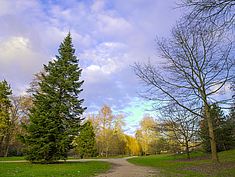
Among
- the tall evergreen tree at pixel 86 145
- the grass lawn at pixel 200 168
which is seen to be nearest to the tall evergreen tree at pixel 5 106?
the tall evergreen tree at pixel 86 145

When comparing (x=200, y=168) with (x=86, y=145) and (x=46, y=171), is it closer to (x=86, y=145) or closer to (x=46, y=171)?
(x=46, y=171)

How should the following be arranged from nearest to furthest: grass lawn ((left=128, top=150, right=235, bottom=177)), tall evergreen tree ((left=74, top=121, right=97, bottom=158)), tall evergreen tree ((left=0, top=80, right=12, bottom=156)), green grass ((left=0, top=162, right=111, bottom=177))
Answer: green grass ((left=0, top=162, right=111, bottom=177)) < grass lawn ((left=128, top=150, right=235, bottom=177)) < tall evergreen tree ((left=0, top=80, right=12, bottom=156)) < tall evergreen tree ((left=74, top=121, right=97, bottom=158))

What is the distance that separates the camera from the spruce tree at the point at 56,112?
21141mm

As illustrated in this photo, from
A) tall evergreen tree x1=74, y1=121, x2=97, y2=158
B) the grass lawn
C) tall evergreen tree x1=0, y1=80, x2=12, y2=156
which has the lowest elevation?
the grass lawn

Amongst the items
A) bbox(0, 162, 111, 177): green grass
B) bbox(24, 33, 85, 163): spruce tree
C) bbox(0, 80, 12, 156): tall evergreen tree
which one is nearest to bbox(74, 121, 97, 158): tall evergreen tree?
bbox(0, 80, 12, 156): tall evergreen tree

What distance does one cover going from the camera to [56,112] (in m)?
22.2

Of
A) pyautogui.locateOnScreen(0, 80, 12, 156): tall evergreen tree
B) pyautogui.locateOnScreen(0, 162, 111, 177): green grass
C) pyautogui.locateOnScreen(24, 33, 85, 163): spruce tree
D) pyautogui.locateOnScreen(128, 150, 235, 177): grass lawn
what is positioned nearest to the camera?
pyautogui.locateOnScreen(0, 162, 111, 177): green grass

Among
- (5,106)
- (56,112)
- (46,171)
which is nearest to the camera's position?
(46,171)

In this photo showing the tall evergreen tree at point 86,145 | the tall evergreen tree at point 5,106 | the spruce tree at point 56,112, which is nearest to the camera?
the spruce tree at point 56,112

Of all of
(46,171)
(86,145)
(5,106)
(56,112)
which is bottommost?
(46,171)

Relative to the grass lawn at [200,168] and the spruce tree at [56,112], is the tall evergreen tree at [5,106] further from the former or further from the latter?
the grass lawn at [200,168]

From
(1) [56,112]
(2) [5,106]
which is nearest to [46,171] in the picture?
(1) [56,112]

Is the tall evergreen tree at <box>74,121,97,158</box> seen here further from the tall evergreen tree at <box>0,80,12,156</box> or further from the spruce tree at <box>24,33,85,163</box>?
the spruce tree at <box>24,33,85,163</box>

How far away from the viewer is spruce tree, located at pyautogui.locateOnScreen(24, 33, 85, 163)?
21.1 meters
